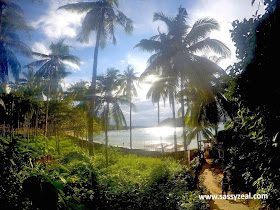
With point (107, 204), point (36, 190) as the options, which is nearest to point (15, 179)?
point (36, 190)

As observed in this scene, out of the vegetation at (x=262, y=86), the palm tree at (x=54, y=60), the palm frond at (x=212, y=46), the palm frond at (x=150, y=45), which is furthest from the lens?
the palm tree at (x=54, y=60)

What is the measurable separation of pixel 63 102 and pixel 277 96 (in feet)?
43.9

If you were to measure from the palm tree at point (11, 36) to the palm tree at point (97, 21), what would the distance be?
587 centimetres

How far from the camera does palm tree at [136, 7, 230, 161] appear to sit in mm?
10898

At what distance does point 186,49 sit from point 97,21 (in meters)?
7.20

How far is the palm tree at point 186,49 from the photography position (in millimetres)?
10898

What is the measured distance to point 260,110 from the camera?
2.53 meters

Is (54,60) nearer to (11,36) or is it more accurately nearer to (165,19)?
(11,36)

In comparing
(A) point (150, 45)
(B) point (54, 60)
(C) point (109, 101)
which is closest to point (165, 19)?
(A) point (150, 45)

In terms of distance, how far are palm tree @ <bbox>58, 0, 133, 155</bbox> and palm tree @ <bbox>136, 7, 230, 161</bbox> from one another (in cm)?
276

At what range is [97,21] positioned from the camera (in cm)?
1170

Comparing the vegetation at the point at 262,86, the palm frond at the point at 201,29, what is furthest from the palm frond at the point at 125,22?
the vegetation at the point at 262,86

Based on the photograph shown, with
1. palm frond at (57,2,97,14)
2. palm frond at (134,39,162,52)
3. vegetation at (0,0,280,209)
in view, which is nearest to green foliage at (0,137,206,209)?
vegetation at (0,0,280,209)

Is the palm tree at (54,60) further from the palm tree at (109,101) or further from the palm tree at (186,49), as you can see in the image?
the palm tree at (186,49)
